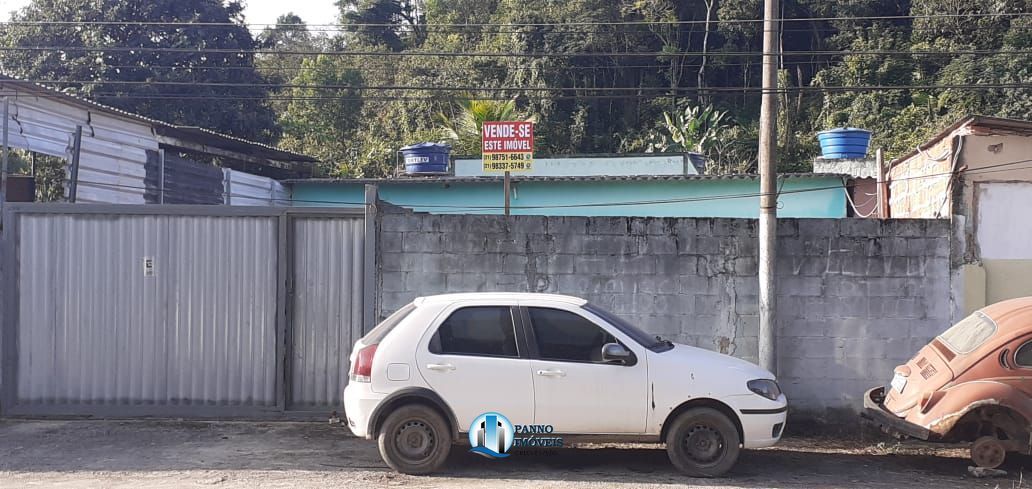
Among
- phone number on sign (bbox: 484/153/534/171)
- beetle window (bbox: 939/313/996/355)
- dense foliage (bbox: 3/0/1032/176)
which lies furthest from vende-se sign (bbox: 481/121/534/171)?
dense foliage (bbox: 3/0/1032/176)

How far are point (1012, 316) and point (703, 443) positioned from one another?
3055mm

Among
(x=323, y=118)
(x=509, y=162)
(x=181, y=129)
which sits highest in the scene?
(x=323, y=118)

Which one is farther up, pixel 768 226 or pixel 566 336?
pixel 768 226

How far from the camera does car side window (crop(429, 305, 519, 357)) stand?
7.39 metres

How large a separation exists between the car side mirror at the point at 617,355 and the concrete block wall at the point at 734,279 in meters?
2.48

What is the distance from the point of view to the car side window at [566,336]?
24.3 ft

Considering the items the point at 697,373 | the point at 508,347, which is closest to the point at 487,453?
the point at 508,347

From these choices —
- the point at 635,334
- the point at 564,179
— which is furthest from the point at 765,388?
the point at 564,179

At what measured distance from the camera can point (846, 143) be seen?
66.8 ft

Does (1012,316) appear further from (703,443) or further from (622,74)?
(622,74)

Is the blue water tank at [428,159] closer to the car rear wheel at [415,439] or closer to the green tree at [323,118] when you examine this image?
the green tree at [323,118]

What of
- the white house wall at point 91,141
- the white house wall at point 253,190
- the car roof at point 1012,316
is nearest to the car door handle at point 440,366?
the car roof at point 1012,316

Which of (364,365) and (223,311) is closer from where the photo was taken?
(364,365)

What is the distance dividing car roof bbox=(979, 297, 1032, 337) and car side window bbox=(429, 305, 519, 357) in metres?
4.29
